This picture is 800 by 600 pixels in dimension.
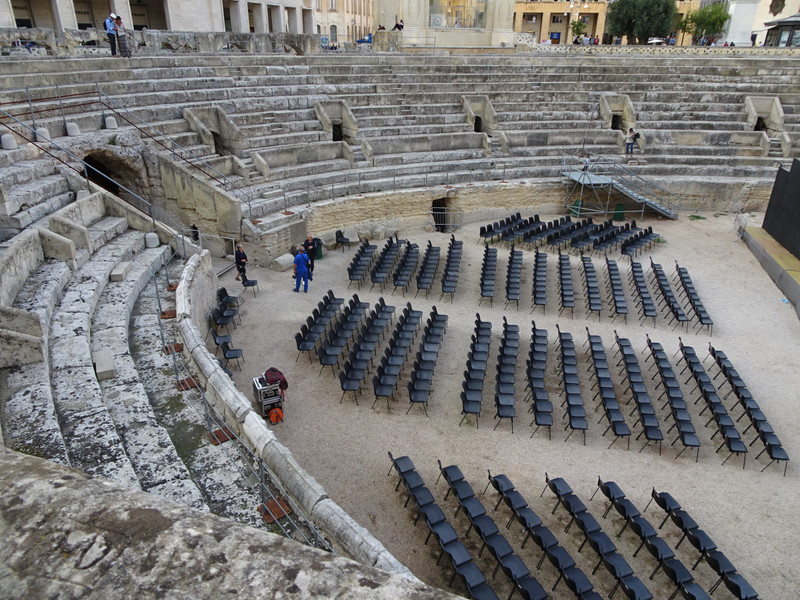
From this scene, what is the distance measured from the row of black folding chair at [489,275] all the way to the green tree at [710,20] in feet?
108

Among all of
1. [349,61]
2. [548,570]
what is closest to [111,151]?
[349,61]

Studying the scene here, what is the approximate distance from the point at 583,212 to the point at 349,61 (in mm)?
11020

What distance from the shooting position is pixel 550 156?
20438mm

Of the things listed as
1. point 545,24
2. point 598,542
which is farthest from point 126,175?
point 545,24

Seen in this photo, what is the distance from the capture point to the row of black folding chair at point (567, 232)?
16125mm

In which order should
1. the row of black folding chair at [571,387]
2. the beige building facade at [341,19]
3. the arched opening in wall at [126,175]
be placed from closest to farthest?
the row of black folding chair at [571,387] → the arched opening in wall at [126,175] → the beige building facade at [341,19]

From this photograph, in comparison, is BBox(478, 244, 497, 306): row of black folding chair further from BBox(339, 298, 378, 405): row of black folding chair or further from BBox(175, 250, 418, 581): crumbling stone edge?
BBox(175, 250, 418, 581): crumbling stone edge

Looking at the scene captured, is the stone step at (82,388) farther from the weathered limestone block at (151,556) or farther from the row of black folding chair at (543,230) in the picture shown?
the row of black folding chair at (543,230)

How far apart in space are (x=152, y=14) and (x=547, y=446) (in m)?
33.3

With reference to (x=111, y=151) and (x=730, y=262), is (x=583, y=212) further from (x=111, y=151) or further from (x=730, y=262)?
(x=111, y=151)

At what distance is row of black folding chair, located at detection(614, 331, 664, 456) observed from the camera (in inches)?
335

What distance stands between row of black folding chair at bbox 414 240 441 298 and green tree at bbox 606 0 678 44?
30.6 meters

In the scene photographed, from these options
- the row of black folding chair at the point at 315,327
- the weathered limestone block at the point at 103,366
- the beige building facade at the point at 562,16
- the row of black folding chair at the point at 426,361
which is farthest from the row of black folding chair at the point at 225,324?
the beige building facade at the point at 562,16

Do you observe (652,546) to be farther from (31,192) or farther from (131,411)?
(31,192)
